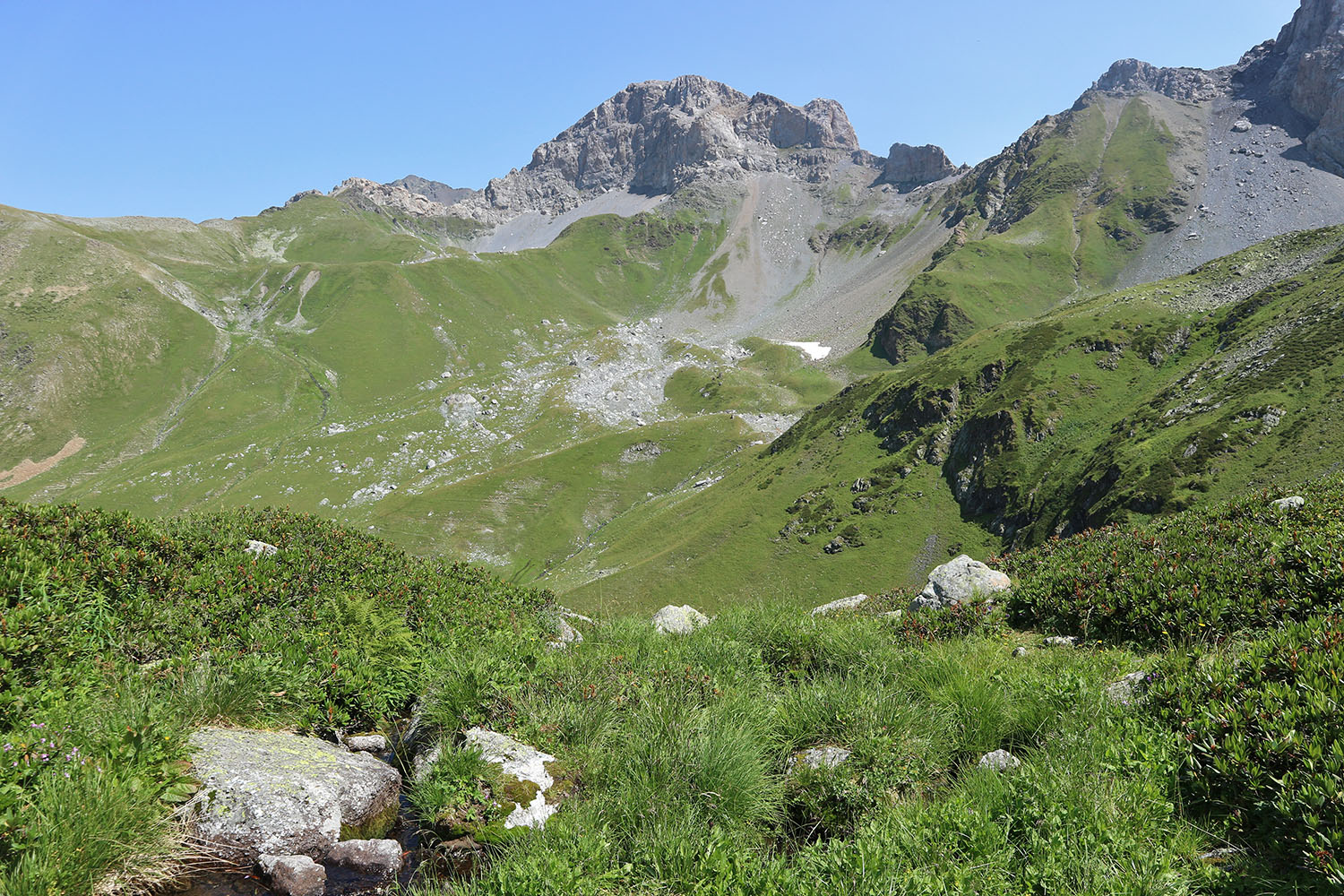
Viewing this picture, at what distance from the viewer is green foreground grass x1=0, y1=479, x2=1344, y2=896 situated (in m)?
5.40

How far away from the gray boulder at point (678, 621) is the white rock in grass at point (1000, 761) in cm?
792

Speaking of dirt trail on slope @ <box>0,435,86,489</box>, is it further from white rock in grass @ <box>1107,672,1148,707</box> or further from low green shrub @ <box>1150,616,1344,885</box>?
low green shrub @ <box>1150,616,1344,885</box>

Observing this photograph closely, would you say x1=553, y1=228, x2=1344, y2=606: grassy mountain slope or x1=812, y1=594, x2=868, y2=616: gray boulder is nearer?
x1=812, y1=594, x2=868, y2=616: gray boulder

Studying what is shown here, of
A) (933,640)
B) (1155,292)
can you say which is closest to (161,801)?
(933,640)

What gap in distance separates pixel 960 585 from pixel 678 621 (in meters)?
8.10

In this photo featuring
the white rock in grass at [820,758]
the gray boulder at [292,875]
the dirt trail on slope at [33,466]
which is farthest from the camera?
the dirt trail on slope at [33,466]

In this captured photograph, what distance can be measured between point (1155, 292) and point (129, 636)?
181251mm

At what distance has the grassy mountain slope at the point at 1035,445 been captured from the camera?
259 ft

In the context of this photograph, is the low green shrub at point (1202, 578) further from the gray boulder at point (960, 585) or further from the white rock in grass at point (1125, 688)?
the white rock in grass at point (1125, 688)

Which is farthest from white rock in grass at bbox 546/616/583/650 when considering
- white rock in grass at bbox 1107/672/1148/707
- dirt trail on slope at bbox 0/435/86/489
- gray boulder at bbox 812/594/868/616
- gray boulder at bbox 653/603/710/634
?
dirt trail on slope at bbox 0/435/86/489

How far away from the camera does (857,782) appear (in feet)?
23.7

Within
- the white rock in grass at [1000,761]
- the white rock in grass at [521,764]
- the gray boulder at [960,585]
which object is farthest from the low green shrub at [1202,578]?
the white rock in grass at [521,764]

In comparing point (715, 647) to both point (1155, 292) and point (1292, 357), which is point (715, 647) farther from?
point (1155, 292)

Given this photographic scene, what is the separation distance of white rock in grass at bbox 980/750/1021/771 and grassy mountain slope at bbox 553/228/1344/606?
7287cm
